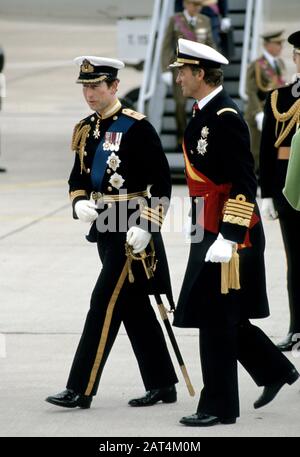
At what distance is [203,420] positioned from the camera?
5531 millimetres

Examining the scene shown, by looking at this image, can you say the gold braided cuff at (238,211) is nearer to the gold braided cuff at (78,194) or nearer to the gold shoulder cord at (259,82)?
the gold braided cuff at (78,194)

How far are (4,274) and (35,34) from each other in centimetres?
2927

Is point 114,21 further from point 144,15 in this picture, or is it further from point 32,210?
point 32,210

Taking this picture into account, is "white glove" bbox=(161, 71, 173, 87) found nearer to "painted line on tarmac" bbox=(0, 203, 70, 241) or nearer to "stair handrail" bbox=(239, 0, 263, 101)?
"stair handrail" bbox=(239, 0, 263, 101)

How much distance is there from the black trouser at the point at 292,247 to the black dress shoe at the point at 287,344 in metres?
0.04

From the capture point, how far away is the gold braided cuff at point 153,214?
19.0ft

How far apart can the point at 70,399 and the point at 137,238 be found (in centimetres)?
83

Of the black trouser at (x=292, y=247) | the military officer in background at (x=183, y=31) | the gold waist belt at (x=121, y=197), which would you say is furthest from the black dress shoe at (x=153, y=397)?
the military officer in background at (x=183, y=31)

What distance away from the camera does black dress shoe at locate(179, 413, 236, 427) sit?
5.53 metres

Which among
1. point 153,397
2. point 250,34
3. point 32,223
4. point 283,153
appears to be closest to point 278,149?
point 283,153

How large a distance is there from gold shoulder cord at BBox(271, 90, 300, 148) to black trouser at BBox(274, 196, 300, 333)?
36cm

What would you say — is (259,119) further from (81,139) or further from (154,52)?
(81,139)

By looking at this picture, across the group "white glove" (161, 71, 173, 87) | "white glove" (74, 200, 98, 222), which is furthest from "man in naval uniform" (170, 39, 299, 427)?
"white glove" (161, 71, 173, 87)
